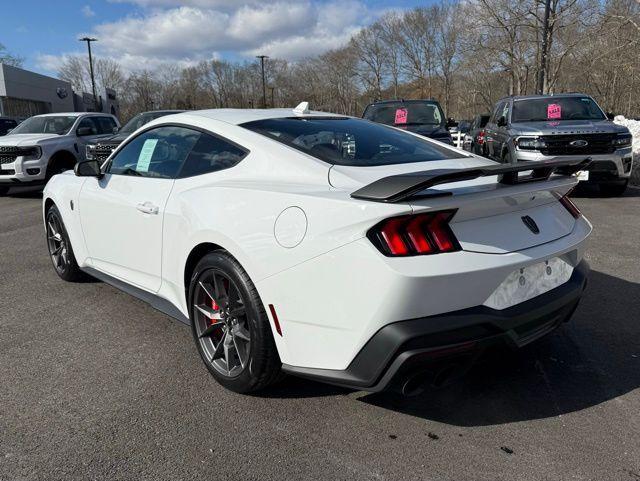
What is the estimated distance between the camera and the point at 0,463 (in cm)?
227

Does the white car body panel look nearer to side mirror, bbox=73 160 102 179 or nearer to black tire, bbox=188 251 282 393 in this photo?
side mirror, bbox=73 160 102 179

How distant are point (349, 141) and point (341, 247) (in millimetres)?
1157

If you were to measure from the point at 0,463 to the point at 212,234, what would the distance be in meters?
1.38

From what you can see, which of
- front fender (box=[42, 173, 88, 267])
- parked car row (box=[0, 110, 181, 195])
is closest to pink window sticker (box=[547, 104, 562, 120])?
parked car row (box=[0, 110, 181, 195])

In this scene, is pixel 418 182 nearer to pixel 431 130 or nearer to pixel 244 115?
pixel 244 115

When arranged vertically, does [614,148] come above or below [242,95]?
below

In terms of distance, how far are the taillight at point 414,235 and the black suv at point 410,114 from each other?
8.88 metres

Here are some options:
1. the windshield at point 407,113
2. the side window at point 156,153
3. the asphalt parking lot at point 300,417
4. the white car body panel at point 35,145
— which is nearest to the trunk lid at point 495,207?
the asphalt parking lot at point 300,417

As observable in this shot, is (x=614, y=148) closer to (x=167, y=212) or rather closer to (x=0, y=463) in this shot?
(x=167, y=212)

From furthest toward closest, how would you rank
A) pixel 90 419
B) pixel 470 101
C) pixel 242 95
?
pixel 242 95 → pixel 470 101 → pixel 90 419

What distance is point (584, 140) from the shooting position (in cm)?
844

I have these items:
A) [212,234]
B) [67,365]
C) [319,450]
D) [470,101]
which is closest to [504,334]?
[319,450]

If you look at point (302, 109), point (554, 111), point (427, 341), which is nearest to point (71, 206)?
point (302, 109)

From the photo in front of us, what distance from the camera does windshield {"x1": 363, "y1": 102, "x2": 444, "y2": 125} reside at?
11055 mm
